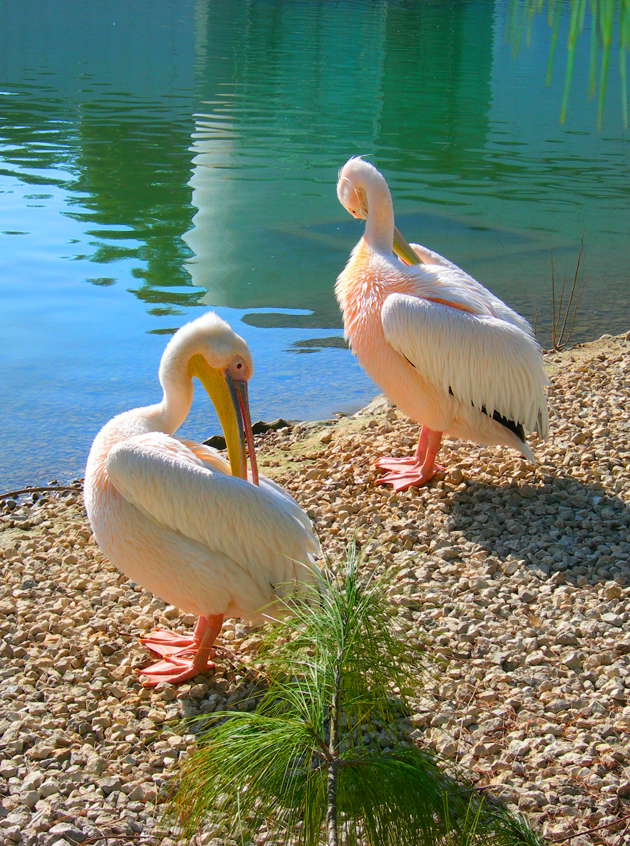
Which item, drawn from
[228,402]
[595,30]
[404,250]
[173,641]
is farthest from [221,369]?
[595,30]

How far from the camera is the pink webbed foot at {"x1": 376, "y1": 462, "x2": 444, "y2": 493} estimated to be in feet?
13.8

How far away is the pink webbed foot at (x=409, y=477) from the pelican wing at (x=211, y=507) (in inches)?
54.5

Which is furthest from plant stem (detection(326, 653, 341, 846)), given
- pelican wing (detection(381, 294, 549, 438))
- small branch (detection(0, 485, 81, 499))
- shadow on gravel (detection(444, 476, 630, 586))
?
small branch (detection(0, 485, 81, 499))

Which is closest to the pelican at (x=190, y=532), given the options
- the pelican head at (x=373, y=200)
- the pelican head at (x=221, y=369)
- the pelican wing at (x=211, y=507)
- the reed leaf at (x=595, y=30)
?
the pelican wing at (x=211, y=507)

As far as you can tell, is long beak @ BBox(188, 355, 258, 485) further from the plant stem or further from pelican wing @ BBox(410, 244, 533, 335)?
the plant stem

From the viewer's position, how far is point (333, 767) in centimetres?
140

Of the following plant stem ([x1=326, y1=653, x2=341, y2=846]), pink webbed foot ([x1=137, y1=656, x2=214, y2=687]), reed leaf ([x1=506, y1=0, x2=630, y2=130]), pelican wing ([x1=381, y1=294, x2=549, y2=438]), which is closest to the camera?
reed leaf ([x1=506, y1=0, x2=630, y2=130])

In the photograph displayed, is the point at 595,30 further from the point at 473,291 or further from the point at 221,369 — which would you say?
the point at 473,291

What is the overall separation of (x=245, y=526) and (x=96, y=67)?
23825 millimetres

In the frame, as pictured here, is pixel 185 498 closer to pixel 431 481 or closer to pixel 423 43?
pixel 431 481

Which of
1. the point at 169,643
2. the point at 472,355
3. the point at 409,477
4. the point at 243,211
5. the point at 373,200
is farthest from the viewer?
the point at 243,211

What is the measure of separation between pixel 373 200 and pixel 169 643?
277 cm

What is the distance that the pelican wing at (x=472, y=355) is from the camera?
402 centimetres

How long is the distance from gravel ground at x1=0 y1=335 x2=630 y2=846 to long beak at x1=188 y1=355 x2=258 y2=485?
65 cm
